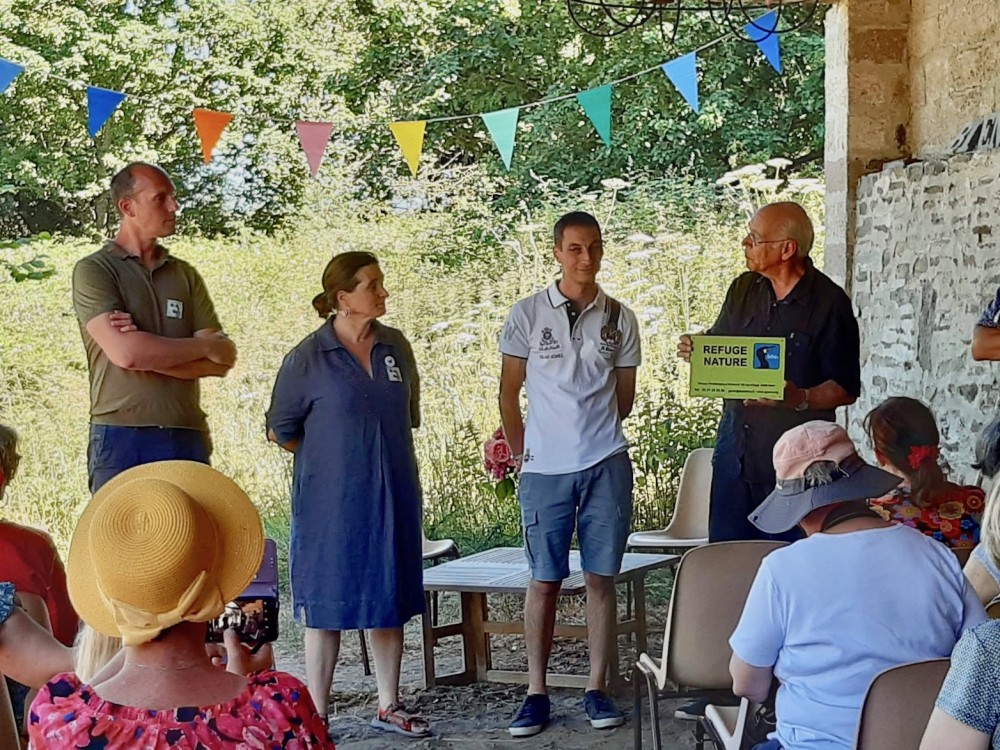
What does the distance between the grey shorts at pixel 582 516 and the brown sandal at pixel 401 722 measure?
0.62m

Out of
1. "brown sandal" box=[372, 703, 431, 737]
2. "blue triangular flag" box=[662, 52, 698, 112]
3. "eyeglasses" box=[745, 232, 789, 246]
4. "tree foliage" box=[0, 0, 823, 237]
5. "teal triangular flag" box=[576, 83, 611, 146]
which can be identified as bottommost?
"brown sandal" box=[372, 703, 431, 737]

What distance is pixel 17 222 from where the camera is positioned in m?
12.8

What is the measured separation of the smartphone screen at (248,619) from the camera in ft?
7.10

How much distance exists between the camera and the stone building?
18.5ft

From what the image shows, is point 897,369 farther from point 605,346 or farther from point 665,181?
point 665,181

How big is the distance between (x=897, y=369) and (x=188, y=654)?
5.03 metres

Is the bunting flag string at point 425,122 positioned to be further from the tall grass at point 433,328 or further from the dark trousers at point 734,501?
the dark trousers at point 734,501

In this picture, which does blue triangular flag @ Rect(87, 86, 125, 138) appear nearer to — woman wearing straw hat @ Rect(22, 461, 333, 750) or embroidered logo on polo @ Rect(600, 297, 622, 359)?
embroidered logo on polo @ Rect(600, 297, 622, 359)

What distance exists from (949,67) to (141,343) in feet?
12.8

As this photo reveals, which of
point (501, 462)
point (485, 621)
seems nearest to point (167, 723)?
point (501, 462)

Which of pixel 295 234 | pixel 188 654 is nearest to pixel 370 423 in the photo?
pixel 188 654

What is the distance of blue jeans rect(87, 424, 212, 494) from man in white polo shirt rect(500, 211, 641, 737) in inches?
45.4

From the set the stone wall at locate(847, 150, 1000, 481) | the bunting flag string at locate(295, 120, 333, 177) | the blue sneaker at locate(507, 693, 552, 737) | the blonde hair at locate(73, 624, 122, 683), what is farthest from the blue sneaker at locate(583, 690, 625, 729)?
the bunting flag string at locate(295, 120, 333, 177)

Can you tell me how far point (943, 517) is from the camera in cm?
362
